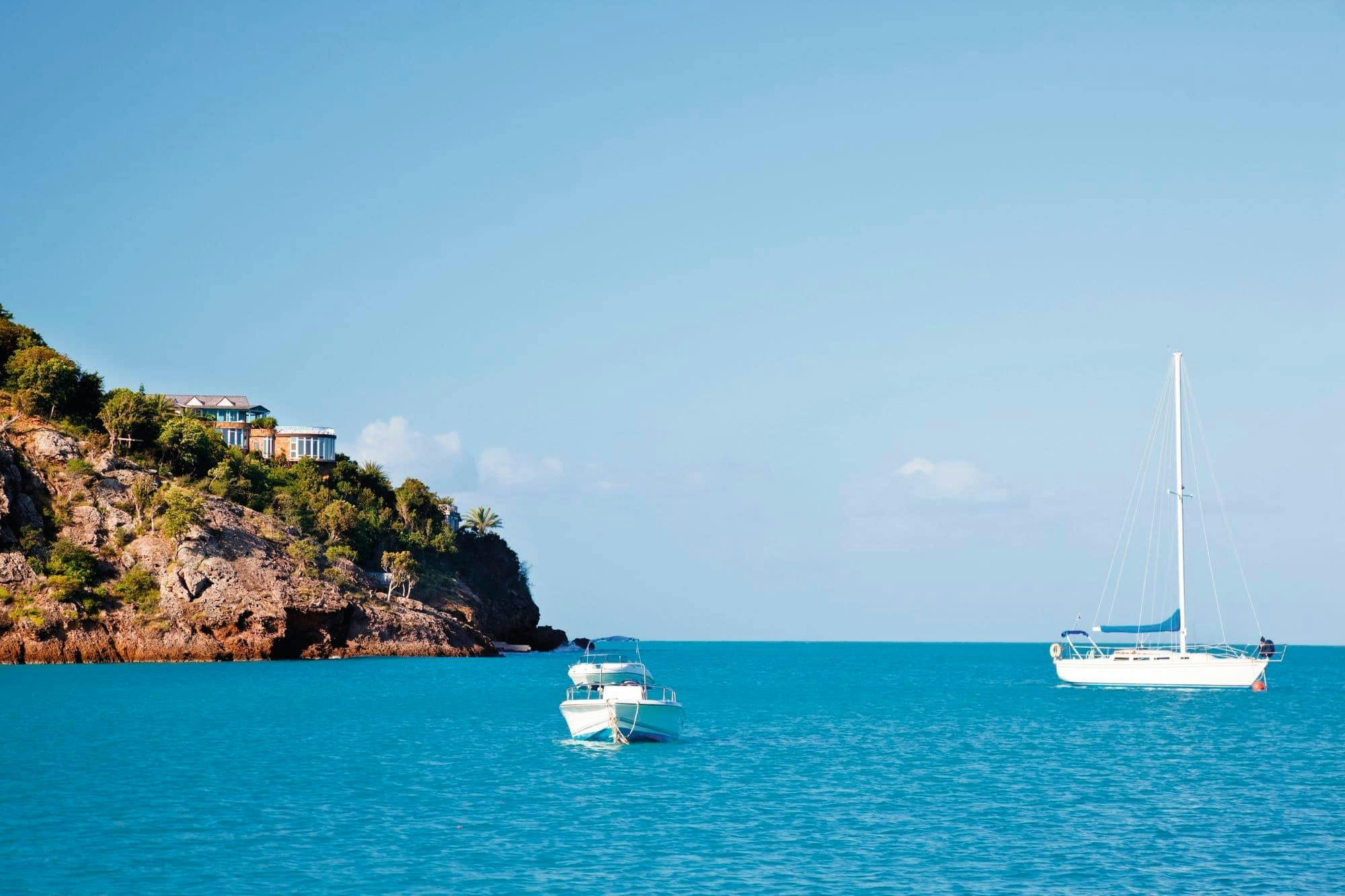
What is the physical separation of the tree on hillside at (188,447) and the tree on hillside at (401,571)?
73.4 ft

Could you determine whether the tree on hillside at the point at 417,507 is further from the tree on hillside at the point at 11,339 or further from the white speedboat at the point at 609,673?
the white speedboat at the point at 609,673

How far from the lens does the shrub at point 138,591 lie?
10206 centimetres

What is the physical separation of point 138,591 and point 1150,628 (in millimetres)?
83102

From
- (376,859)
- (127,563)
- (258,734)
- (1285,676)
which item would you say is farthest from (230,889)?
(1285,676)

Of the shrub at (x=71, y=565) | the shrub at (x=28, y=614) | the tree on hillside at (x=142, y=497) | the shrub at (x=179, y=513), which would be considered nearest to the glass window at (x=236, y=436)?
the tree on hillside at (x=142, y=497)

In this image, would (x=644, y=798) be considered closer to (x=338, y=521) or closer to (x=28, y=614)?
(x=28, y=614)

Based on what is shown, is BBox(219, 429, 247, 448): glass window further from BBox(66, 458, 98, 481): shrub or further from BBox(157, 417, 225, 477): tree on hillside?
BBox(66, 458, 98, 481): shrub

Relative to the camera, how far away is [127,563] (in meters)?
104

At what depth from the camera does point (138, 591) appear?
103 m

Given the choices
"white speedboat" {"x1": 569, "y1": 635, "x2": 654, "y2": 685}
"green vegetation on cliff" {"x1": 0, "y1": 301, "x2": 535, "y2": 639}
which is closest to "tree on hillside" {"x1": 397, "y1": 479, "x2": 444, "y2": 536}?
"green vegetation on cliff" {"x1": 0, "y1": 301, "x2": 535, "y2": 639}

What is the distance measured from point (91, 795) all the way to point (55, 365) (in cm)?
9133

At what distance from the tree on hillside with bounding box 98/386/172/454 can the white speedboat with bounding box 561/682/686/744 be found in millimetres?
82056

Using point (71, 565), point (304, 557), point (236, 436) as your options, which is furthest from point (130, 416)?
point (236, 436)

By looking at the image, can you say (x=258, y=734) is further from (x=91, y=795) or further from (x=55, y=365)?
(x=55, y=365)
